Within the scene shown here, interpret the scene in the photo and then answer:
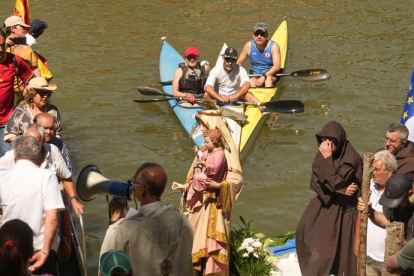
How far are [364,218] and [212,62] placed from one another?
31.2 feet

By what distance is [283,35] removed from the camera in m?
15.0

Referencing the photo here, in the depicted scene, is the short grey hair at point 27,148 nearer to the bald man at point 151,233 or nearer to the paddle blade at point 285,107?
the bald man at point 151,233

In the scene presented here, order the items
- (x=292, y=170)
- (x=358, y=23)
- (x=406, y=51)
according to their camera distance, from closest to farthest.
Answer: (x=292, y=170)
(x=406, y=51)
(x=358, y=23)

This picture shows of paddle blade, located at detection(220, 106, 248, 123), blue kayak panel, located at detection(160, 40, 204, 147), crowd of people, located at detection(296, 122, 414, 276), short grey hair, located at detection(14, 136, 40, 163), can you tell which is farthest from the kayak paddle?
short grey hair, located at detection(14, 136, 40, 163)

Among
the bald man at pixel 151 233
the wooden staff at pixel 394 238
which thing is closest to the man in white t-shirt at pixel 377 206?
the wooden staff at pixel 394 238

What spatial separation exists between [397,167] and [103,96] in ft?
26.3

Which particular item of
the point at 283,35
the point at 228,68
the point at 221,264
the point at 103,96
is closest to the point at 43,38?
the point at 103,96

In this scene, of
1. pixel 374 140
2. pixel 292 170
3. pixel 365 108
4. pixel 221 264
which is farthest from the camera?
pixel 365 108

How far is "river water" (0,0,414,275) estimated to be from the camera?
34.8 feet

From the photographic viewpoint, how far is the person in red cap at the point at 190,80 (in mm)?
11547

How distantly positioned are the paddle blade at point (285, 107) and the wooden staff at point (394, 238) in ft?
20.6

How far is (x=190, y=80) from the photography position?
11.7 m

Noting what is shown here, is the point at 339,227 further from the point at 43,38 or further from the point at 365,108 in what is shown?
the point at 43,38

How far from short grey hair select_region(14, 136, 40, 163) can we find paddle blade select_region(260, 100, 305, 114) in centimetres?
667
